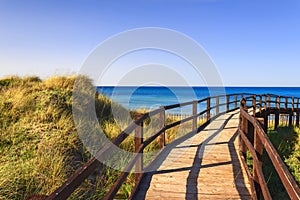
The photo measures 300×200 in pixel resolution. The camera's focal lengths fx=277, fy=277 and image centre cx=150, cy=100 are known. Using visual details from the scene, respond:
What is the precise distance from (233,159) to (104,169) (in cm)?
275

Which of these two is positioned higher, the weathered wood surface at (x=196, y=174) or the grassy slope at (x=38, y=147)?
the grassy slope at (x=38, y=147)

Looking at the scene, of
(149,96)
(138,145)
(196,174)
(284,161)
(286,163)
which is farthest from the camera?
(149,96)

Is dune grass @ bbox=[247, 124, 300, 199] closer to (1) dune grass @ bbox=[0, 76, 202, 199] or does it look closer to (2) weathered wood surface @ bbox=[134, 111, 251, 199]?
(2) weathered wood surface @ bbox=[134, 111, 251, 199]

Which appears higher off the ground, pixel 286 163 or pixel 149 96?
pixel 149 96

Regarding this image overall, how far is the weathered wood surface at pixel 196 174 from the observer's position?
416 cm

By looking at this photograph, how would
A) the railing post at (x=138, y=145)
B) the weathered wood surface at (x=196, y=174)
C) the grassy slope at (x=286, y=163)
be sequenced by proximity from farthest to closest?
1. the grassy slope at (x=286, y=163)
2. the railing post at (x=138, y=145)
3. the weathered wood surface at (x=196, y=174)

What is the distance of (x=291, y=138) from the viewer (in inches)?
496

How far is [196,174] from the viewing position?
501 cm

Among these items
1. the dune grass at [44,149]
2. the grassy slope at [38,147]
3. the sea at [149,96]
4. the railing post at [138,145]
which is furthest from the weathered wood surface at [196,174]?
the sea at [149,96]

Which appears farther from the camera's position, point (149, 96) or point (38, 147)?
point (149, 96)

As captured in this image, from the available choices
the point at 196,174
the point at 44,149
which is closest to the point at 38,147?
the point at 44,149

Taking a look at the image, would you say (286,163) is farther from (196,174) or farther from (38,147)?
(38,147)

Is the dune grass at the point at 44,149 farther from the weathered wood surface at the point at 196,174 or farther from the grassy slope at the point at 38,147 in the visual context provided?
the weathered wood surface at the point at 196,174

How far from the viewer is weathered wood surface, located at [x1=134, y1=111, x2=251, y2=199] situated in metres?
4.16
